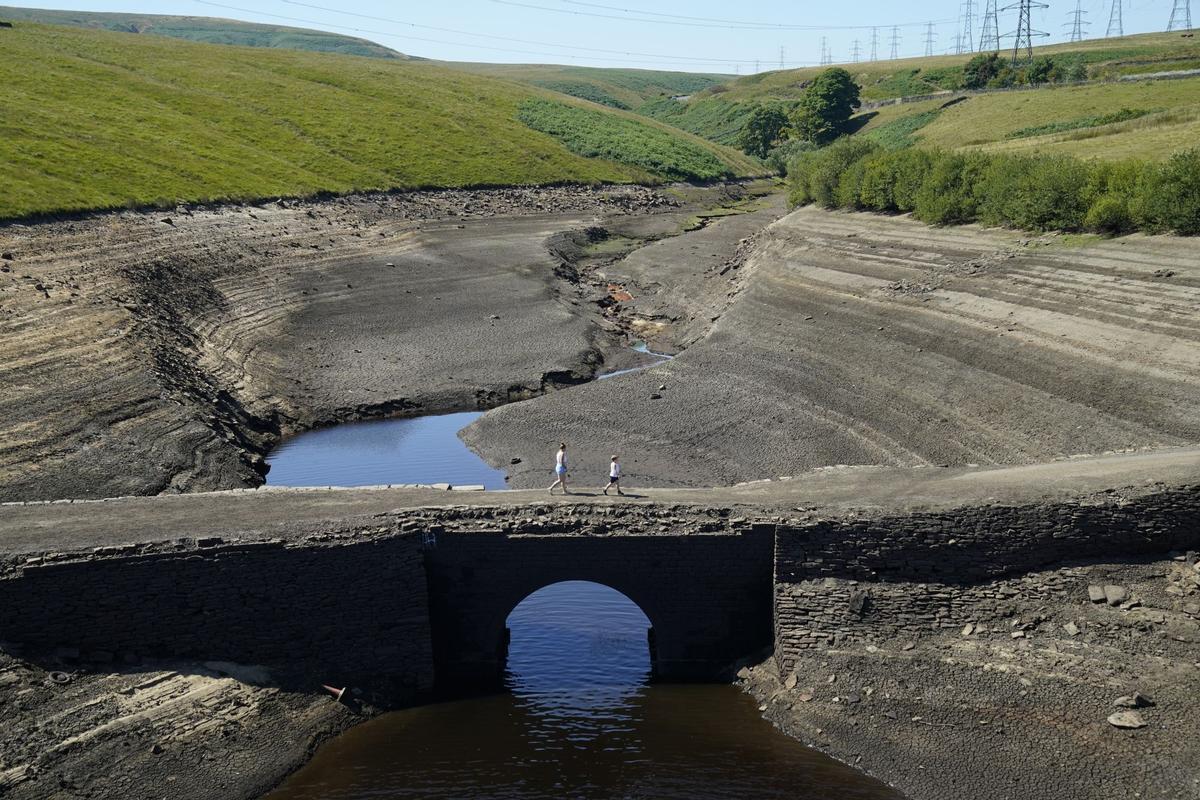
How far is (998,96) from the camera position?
102m

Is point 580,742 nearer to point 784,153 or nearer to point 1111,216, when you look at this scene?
point 1111,216

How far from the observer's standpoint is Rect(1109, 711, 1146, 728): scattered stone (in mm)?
21750

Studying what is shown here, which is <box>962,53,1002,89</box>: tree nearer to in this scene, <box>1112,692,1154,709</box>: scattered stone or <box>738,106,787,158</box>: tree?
<box>738,106,787,158</box>: tree

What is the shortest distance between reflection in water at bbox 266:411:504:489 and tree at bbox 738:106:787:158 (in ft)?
347

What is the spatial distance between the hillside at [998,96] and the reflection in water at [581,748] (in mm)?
44862

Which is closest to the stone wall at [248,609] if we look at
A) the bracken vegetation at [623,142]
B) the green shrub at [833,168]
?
the green shrub at [833,168]

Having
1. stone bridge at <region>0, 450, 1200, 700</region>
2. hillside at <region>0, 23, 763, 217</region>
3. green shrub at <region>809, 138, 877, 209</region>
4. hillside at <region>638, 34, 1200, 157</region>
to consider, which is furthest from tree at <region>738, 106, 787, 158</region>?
stone bridge at <region>0, 450, 1200, 700</region>

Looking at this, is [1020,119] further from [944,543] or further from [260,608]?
[260,608]

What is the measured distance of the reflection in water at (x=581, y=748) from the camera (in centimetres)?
2252

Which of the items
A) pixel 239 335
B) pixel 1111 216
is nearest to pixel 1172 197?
pixel 1111 216

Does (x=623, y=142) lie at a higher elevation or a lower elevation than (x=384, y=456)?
higher

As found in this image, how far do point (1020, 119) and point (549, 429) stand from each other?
63.4m

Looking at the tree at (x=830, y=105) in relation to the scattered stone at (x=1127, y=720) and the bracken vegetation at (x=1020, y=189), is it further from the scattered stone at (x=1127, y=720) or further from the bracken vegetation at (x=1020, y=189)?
the scattered stone at (x=1127, y=720)

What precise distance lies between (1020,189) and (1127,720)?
36.7 m
